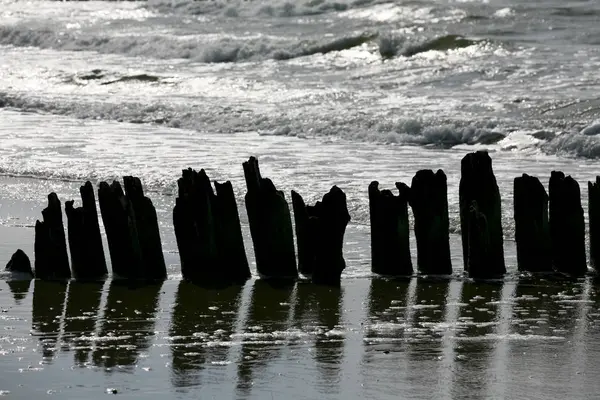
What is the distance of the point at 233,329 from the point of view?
6.42m

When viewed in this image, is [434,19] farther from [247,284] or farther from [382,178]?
[247,284]

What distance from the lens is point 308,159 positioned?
13.6 metres

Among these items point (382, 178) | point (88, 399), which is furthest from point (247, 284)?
point (382, 178)

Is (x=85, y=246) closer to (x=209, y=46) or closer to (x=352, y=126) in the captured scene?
(x=352, y=126)

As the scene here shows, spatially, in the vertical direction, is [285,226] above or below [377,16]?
below

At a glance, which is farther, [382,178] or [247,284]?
[382,178]

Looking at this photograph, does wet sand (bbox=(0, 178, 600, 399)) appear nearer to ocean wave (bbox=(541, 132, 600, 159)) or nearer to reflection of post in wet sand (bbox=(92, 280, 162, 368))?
reflection of post in wet sand (bbox=(92, 280, 162, 368))

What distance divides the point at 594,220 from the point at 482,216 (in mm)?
746

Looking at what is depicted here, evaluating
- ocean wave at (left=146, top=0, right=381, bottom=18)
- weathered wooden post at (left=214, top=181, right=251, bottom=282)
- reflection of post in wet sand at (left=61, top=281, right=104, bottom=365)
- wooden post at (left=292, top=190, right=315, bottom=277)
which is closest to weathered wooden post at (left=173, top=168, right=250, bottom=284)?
weathered wooden post at (left=214, top=181, right=251, bottom=282)

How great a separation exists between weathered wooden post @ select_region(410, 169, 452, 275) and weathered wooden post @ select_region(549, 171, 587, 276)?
2.30 feet

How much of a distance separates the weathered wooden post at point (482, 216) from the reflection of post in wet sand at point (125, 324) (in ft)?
6.70

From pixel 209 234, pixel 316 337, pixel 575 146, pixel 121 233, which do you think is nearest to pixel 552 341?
pixel 316 337

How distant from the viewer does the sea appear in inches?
223

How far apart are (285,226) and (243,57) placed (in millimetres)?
20678
